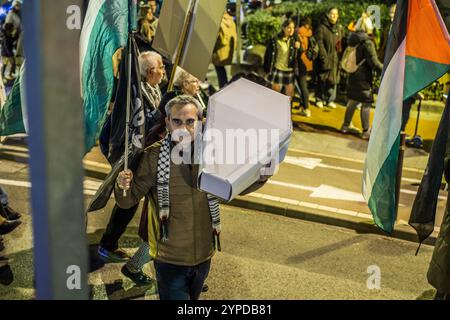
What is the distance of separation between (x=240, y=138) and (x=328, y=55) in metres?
9.15

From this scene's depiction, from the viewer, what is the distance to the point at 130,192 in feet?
14.9

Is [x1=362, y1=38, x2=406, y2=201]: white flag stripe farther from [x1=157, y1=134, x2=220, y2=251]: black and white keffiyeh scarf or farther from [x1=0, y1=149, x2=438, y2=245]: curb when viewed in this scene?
[x1=0, y1=149, x2=438, y2=245]: curb

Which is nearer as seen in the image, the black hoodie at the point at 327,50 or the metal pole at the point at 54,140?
the metal pole at the point at 54,140

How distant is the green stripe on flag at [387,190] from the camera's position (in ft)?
16.5

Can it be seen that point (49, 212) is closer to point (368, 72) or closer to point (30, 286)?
point (30, 286)

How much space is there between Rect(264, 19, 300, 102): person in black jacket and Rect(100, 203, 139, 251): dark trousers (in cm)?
579

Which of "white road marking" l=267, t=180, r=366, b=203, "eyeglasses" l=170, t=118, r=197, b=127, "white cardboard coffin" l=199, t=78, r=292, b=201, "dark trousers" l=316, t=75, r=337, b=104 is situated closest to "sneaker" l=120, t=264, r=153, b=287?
"eyeglasses" l=170, t=118, r=197, b=127

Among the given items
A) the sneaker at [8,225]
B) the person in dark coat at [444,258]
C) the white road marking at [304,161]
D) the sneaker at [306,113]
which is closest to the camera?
the person in dark coat at [444,258]

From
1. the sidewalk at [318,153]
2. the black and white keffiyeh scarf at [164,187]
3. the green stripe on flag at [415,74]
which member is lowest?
the sidewalk at [318,153]

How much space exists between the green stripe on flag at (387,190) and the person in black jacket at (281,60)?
22.0 feet

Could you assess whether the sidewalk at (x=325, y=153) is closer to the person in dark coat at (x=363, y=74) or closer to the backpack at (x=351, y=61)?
the person in dark coat at (x=363, y=74)

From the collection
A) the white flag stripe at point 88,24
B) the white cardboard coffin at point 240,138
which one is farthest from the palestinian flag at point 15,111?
the white cardboard coffin at point 240,138

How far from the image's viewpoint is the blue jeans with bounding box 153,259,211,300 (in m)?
4.49
